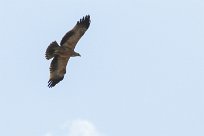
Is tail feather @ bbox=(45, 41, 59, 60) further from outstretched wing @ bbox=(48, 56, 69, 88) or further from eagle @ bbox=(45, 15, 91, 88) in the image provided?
outstretched wing @ bbox=(48, 56, 69, 88)

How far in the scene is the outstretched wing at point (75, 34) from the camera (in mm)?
35219

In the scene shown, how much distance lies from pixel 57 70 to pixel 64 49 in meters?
1.78

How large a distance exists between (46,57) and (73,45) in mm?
1597

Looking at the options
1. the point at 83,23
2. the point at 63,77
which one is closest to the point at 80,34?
the point at 83,23

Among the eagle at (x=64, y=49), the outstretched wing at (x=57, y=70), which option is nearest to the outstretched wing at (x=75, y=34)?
the eagle at (x=64, y=49)

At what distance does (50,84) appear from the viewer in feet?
121

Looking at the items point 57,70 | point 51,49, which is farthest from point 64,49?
point 57,70

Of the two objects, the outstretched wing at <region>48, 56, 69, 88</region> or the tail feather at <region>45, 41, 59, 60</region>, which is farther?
the outstretched wing at <region>48, 56, 69, 88</region>

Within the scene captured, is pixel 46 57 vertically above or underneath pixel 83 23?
underneath

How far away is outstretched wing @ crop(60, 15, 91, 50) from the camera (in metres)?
35.2

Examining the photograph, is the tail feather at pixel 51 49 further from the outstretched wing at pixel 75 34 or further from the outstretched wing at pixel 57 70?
the outstretched wing at pixel 57 70

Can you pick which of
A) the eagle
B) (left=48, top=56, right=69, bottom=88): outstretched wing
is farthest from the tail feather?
(left=48, top=56, right=69, bottom=88): outstretched wing

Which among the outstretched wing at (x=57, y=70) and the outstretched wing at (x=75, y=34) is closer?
the outstretched wing at (x=75, y=34)

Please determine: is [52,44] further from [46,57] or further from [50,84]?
[50,84]
